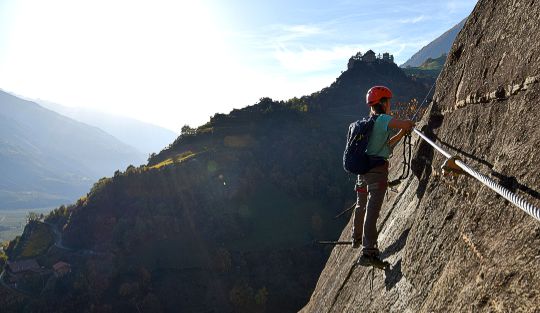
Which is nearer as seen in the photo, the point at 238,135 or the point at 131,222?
the point at 131,222

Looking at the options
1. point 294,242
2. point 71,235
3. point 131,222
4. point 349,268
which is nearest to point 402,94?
point 294,242

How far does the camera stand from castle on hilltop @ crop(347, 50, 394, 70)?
554 feet

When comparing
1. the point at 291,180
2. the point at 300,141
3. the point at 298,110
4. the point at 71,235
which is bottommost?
the point at 71,235

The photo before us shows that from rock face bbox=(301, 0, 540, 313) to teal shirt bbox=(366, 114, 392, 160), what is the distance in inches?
37.8

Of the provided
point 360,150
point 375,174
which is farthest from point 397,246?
Result: point 360,150

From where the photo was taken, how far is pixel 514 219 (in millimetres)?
4094

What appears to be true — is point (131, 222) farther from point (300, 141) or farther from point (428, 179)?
point (428, 179)

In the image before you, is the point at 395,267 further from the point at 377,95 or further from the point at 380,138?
the point at 377,95

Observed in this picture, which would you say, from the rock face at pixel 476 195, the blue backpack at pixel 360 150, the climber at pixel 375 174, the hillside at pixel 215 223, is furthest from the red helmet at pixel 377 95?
the hillside at pixel 215 223

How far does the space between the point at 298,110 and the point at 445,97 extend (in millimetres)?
132929

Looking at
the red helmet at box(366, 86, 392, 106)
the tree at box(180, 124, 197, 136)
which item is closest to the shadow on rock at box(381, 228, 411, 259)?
the red helmet at box(366, 86, 392, 106)

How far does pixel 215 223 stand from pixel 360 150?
103 metres

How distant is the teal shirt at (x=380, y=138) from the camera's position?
7836 mm

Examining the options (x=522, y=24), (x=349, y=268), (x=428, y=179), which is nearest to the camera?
(x=522, y=24)
